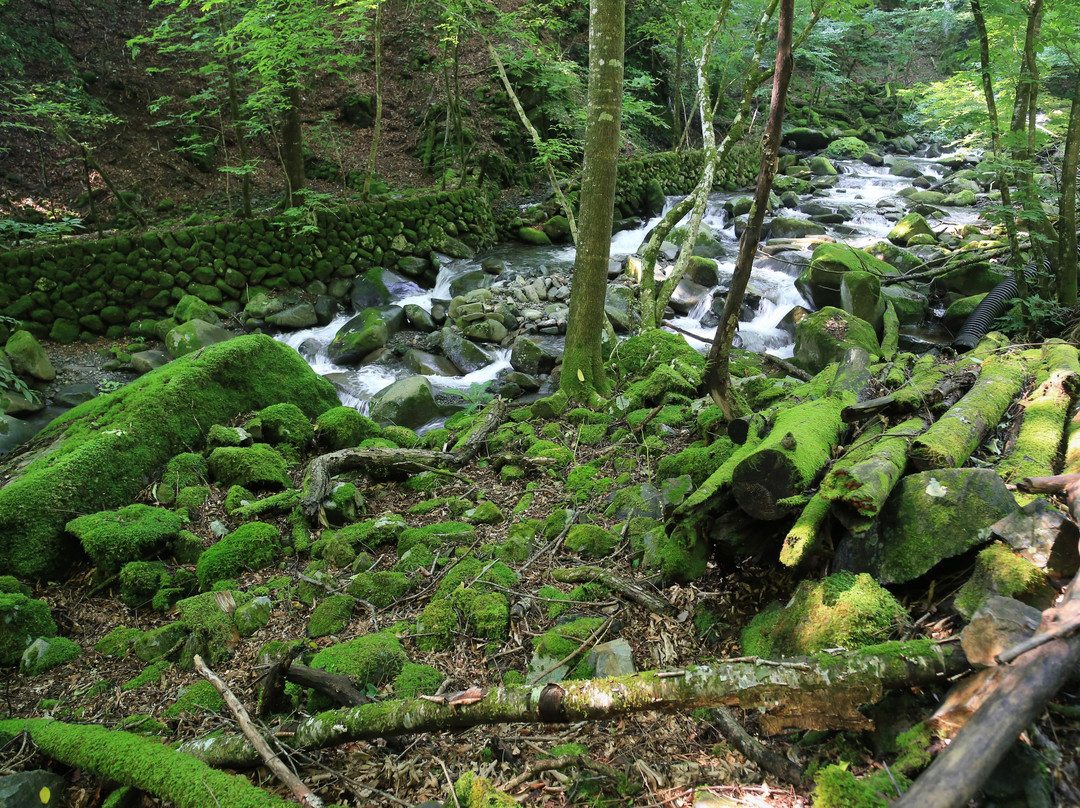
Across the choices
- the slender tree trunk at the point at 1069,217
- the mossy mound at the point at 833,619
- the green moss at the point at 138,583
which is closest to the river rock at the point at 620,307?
the slender tree trunk at the point at 1069,217

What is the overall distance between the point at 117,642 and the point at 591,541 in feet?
9.47

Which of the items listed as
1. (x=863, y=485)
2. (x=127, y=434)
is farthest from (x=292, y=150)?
(x=863, y=485)

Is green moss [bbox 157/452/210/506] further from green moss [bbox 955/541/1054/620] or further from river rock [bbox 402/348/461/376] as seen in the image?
green moss [bbox 955/541/1054/620]

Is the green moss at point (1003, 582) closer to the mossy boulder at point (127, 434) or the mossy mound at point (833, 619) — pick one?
the mossy mound at point (833, 619)

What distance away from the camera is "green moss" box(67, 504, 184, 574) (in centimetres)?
392

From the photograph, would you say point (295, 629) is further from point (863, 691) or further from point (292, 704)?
point (863, 691)

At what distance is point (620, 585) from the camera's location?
3.17 meters

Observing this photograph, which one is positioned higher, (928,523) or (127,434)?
(928,523)

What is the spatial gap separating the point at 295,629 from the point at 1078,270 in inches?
398

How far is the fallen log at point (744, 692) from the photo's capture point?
5.84 ft

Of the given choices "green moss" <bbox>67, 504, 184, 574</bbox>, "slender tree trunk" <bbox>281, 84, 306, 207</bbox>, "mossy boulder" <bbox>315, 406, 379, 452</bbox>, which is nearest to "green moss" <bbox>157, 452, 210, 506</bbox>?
"green moss" <bbox>67, 504, 184, 574</bbox>

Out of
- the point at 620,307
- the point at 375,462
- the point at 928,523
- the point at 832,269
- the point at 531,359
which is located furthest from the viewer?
the point at 620,307

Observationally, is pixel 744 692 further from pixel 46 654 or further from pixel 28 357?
pixel 28 357

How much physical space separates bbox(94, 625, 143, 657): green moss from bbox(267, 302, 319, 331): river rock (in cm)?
785
